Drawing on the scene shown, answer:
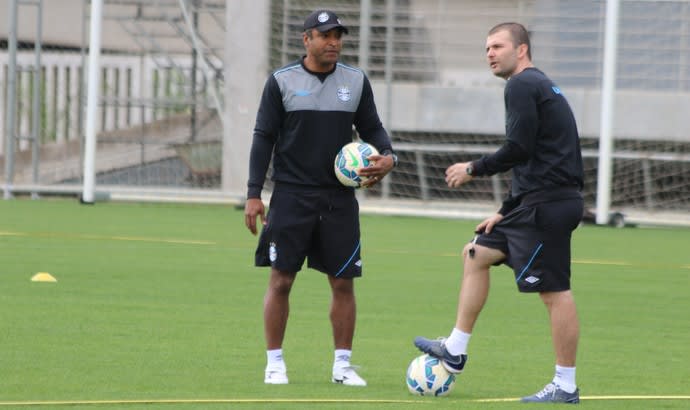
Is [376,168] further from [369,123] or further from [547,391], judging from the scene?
[547,391]

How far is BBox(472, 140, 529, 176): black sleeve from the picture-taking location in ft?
24.8

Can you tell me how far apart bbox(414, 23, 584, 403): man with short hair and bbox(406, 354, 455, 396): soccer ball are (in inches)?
2.2

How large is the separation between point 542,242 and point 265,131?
5.14 ft

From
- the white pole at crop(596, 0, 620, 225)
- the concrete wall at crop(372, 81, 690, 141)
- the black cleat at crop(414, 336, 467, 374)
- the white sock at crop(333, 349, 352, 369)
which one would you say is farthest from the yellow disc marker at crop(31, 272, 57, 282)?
the concrete wall at crop(372, 81, 690, 141)

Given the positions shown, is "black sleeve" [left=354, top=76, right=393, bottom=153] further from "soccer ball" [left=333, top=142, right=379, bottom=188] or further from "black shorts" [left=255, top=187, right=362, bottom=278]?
"black shorts" [left=255, top=187, right=362, bottom=278]

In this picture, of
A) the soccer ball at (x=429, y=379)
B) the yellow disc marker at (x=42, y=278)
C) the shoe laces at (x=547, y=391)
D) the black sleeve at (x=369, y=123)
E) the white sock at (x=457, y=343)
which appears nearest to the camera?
the shoe laces at (x=547, y=391)

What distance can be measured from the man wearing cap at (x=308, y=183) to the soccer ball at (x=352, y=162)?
7 centimetres

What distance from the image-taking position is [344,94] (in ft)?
27.1

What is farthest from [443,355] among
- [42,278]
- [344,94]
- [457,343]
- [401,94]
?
[401,94]

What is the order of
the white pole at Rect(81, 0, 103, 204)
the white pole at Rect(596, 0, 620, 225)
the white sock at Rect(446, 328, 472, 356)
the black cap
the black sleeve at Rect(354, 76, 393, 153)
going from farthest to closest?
the white pole at Rect(81, 0, 103, 204), the white pole at Rect(596, 0, 620, 225), the black sleeve at Rect(354, 76, 393, 153), the black cap, the white sock at Rect(446, 328, 472, 356)

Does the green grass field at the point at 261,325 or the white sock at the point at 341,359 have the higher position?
the white sock at the point at 341,359

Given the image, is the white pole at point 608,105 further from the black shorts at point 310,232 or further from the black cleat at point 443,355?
the black cleat at point 443,355

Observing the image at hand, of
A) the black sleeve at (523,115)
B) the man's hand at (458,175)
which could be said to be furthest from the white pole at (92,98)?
the black sleeve at (523,115)

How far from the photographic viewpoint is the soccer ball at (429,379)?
7812mm
